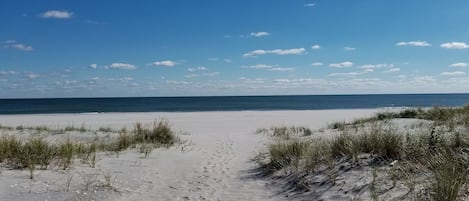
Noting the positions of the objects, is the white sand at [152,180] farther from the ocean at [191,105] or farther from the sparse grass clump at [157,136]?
the ocean at [191,105]

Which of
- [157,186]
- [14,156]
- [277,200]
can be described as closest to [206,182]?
[157,186]

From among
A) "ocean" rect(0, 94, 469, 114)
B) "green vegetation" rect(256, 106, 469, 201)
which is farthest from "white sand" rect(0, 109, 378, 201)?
"ocean" rect(0, 94, 469, 114)

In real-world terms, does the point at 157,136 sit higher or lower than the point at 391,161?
lower

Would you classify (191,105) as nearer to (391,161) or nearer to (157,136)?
(157,136)

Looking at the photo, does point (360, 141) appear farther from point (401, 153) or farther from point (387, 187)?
point (387, 187)

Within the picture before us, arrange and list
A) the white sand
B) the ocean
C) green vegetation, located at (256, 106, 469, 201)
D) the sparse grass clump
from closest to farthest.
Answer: green vegetation, located at (256, 106, 469, 201)
the white sand
the sparse grass clump
the ocean

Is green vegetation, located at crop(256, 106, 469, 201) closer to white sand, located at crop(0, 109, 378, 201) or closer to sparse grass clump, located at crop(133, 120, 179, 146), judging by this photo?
white sand, located at crop(0, 109, 378, 201)

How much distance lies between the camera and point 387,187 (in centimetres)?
566

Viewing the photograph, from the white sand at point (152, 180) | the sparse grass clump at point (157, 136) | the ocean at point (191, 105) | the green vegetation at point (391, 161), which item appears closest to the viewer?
the green vegetation at point (391, 161)

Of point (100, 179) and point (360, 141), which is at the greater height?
point (360, 141)

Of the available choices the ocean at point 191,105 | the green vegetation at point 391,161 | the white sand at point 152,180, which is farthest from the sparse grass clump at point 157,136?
the ocean at point 191,105

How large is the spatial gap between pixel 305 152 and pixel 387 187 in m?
2.98

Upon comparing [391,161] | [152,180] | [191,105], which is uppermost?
[391,161]

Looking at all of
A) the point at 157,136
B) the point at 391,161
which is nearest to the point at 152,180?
the point at 391,161
